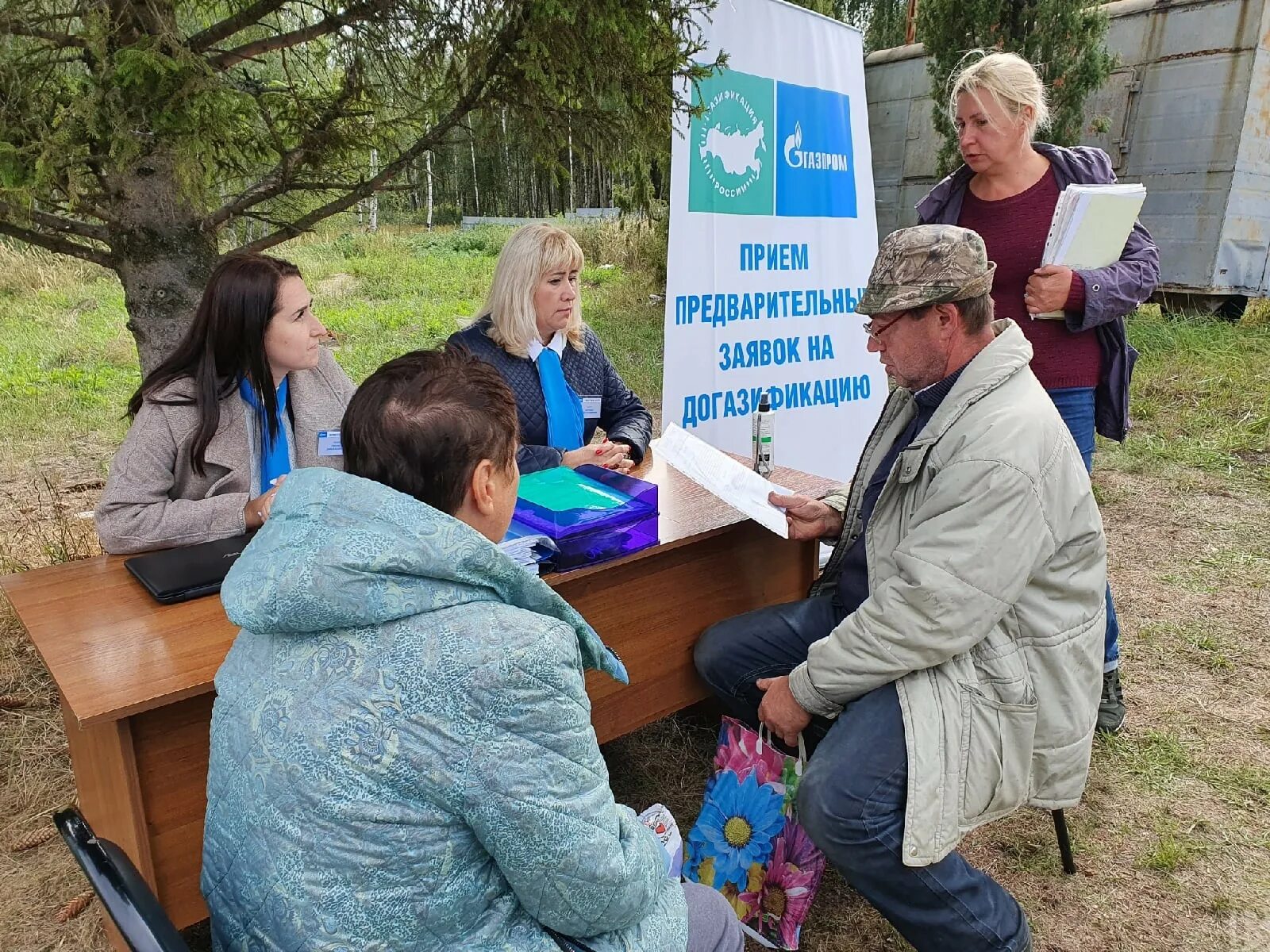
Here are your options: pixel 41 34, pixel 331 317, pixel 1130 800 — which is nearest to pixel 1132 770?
pixel 1130 800

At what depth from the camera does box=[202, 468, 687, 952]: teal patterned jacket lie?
0.91 meters

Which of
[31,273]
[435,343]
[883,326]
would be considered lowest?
[435,343]

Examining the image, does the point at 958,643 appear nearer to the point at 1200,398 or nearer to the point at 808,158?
the point at 808,158

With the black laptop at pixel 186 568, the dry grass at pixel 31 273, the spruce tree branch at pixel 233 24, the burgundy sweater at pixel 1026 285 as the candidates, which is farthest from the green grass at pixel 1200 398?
the dry grass at pixel 31 273

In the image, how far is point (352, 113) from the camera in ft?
9.18

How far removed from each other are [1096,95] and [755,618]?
8.62 metres

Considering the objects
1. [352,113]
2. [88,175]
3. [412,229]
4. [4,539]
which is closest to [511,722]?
[88,175]

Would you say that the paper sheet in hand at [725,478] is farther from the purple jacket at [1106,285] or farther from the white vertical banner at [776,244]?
the purple jacket at [1106,285]

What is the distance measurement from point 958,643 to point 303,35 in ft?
8.13

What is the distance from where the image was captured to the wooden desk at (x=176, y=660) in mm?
1446

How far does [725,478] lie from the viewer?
2.37m

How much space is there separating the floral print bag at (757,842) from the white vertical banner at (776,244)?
1.69 meters

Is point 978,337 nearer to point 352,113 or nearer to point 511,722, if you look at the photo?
point 511,722

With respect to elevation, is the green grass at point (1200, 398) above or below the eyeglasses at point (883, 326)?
below
